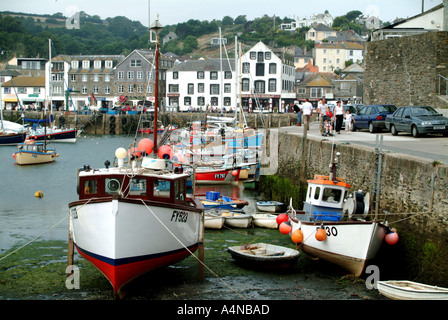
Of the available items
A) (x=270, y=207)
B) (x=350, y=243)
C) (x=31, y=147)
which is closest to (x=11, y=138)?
(x=31, y=147)

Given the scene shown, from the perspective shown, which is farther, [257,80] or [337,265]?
[257,80]

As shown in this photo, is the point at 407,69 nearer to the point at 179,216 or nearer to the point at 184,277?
the point at 184,277

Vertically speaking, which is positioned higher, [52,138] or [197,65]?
[197,65]

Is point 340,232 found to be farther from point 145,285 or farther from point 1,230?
point 1,230

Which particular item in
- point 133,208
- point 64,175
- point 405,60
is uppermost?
point 405,60

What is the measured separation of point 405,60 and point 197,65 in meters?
49.2

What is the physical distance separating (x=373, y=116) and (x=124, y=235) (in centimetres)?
1767

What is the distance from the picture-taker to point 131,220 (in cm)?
1138

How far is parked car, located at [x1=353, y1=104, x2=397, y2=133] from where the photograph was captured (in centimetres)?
2580

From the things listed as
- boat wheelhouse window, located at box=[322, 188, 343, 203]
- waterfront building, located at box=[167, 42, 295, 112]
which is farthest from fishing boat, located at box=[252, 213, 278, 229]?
waterfront building, located at box=[167, 42, 295, 112]

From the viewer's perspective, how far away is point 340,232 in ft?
44.4

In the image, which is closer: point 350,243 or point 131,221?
point 131,221
